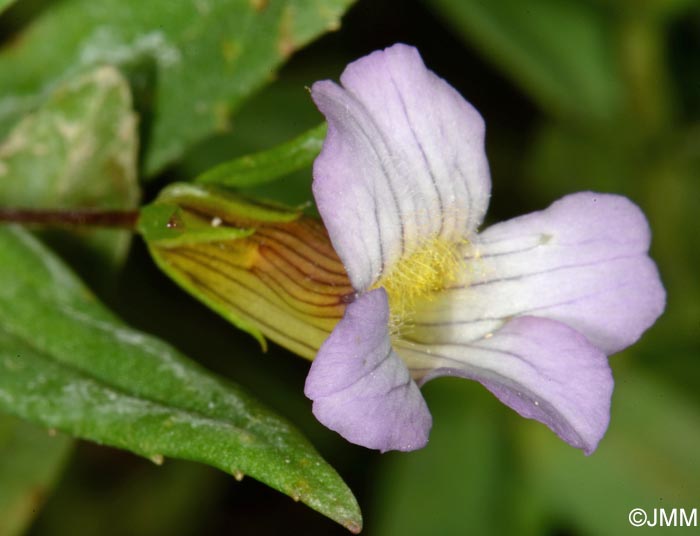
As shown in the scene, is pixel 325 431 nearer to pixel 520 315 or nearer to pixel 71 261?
pixel 71 261

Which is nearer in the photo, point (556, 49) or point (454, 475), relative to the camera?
point (454, 475)

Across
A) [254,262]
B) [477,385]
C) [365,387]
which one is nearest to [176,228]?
[254,262]

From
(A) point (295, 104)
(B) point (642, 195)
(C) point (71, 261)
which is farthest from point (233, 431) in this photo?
(B) point (642, 195)

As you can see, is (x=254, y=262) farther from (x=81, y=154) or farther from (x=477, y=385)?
(x=477, y=385)

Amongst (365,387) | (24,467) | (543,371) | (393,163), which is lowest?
(24,467)

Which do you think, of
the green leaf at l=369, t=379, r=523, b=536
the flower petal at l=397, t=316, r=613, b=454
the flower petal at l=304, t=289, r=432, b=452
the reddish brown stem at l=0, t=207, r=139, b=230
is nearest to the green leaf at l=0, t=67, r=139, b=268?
the reddish brown stem at l=0, t=207, r=139, b=230

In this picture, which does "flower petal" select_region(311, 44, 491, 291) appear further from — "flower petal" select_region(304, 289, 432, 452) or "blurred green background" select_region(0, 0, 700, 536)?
"blurred green background" select_region(0, 0, 700, 536)

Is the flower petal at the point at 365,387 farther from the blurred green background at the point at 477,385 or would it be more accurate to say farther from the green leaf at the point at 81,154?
the blurred green background at the point at 477,385

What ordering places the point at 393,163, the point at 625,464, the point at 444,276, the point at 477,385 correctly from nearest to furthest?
the point at 393,163
the point at 444,276
the point at 625,464
the point at 477,385
